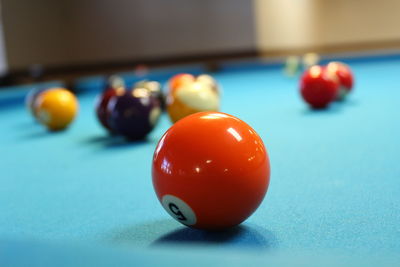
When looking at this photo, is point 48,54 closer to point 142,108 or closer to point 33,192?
point 142,108

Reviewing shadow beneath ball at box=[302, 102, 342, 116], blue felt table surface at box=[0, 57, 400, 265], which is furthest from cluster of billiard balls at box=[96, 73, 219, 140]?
shadow beneath ball at box=[302, 102, 342, 116]

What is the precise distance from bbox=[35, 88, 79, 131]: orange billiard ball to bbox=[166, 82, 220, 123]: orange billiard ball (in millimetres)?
781

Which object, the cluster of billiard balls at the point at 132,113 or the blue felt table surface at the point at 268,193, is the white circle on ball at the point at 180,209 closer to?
the blue felt table surface at the point at 268,193

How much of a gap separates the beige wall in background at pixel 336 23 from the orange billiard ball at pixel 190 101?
27.2 ft

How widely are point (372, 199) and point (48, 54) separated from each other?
11.0m

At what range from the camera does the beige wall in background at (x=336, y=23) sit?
1169cm

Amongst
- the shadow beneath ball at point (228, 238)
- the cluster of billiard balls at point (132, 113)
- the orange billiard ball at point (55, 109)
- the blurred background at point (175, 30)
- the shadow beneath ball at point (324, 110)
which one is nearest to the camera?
the shadow beneath ball at point (228, 238)

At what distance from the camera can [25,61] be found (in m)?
10.8

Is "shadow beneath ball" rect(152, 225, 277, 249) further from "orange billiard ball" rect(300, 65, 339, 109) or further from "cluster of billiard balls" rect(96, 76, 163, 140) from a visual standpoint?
"orange billiard ball" rect(300, 65, 339, 109)

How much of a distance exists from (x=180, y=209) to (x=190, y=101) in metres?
1.83

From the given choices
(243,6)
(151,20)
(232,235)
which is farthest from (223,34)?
(232,235)

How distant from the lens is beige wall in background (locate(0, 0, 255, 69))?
1082cm

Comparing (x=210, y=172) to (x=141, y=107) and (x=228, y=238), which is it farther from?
(x=141, y=107)

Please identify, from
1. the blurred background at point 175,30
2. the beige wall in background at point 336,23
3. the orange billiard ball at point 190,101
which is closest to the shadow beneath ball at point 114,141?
the orange billiard ball at point 190,101
